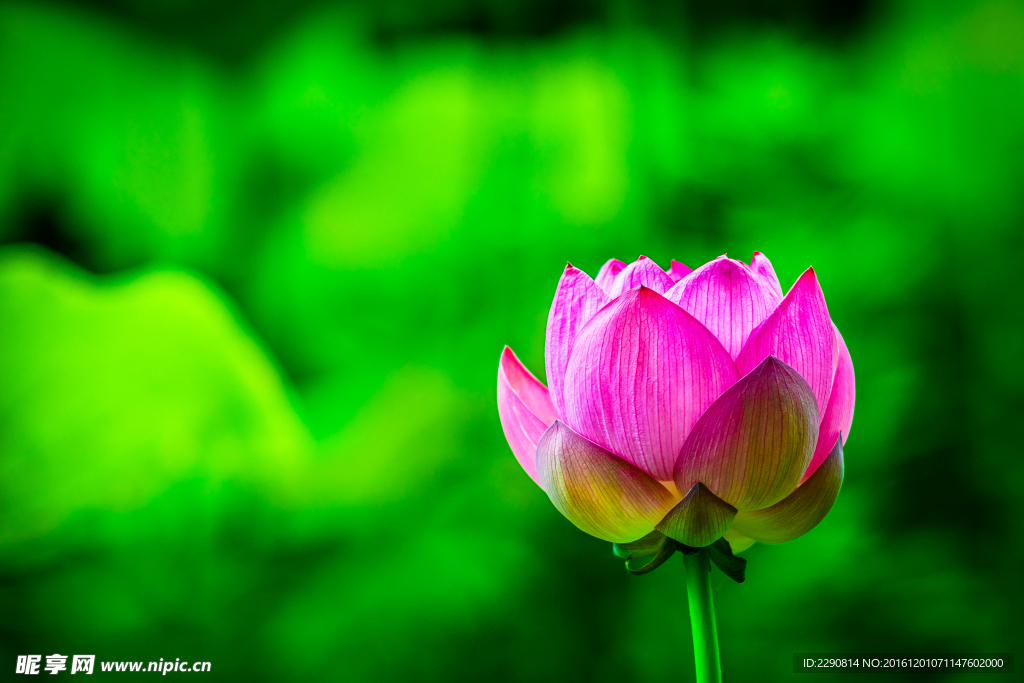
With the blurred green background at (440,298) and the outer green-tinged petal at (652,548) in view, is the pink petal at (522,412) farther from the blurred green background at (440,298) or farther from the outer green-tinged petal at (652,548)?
the blurred green background at (440,298)

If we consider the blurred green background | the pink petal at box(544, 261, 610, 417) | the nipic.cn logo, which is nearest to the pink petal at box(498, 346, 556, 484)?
the pink petal at box(544, 261, 610, 417)

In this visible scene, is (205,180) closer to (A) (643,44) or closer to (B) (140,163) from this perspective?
(B) (140,163)

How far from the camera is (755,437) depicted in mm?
196

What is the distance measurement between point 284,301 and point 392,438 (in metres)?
0.21

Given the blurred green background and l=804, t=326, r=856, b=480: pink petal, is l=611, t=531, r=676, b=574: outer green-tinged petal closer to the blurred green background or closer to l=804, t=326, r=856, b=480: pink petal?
l=804, t=326, r=856, b=480: pink petal

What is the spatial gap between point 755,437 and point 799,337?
42mm

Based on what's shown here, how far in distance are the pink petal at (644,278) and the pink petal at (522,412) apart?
0.06m

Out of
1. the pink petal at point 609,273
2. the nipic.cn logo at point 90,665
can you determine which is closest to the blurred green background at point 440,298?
the nipic.cn logo at point 90,665

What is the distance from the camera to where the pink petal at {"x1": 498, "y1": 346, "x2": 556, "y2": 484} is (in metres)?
0.25

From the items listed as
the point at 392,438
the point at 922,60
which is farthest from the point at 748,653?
the point at 922,60

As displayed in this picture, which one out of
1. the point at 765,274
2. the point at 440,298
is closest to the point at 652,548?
the point at 765,274

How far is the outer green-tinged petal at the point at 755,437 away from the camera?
0.63ft

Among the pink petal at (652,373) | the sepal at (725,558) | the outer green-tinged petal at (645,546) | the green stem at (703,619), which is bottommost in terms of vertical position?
the green stem at (703,619)

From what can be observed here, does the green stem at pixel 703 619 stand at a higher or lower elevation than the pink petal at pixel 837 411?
lower
